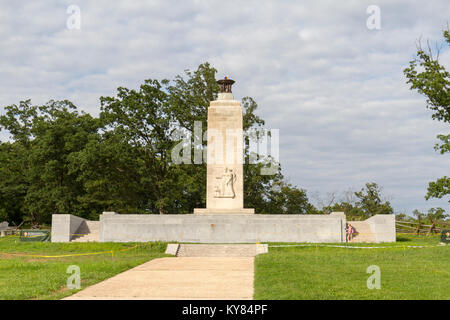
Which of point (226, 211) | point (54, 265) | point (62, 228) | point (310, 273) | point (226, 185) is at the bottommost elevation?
point (54, 265)

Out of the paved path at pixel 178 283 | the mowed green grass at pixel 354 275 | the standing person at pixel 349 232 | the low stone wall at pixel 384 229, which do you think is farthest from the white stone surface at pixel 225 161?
the paved path at pixel 178 283

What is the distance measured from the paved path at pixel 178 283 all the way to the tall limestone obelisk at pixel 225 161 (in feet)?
40.5

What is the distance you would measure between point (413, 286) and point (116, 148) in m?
31.4

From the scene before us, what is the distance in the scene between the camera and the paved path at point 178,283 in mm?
12102

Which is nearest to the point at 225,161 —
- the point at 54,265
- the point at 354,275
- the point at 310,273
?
the point at 54,265

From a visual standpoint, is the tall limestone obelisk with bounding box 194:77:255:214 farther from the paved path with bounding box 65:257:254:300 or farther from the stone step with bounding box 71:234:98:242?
the paved path with bounding box 65:257:254:300

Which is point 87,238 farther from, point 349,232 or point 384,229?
point 384,229

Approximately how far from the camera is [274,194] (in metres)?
45.2

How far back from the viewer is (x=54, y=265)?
19.2 meters

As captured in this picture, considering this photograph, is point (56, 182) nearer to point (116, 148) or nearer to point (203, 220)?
point (116, 148)

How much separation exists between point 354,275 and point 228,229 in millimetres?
14726

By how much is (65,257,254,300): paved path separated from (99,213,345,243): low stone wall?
983 centimetres
